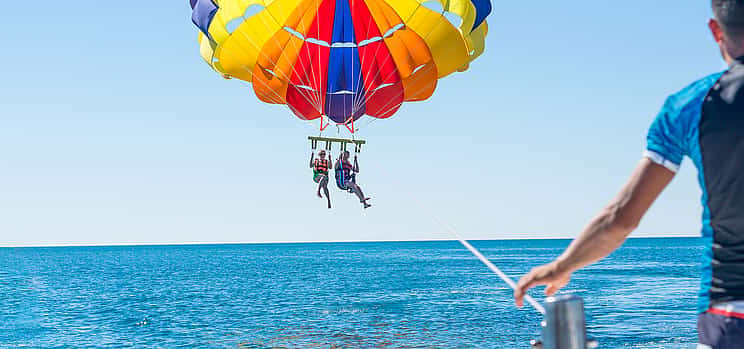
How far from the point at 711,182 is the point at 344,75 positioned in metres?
13.4

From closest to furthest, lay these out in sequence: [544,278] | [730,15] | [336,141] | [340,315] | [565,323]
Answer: [565,323] → [730,15] → [544,278] → [336,141] → [340,315]

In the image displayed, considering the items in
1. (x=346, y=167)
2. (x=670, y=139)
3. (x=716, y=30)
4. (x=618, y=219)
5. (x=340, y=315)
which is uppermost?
(x=346, y=167)

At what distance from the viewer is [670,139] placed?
73.3 inches

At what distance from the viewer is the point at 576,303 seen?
173cm

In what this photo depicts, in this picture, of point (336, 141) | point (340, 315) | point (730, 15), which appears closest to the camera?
point (730, 15)

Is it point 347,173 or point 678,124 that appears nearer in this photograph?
point 678,124

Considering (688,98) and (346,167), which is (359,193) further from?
(688,98)

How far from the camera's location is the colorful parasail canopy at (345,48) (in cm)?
1358

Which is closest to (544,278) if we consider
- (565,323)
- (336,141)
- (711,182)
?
(565,323)

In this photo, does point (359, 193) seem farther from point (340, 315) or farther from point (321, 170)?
point (340, 315)

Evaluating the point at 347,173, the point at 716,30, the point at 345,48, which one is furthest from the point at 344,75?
the point at 716,30

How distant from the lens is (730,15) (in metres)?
1.84

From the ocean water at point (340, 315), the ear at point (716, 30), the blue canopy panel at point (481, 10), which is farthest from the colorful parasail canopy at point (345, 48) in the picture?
the ocean water at point (340, 315)

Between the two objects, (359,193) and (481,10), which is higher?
(481,10)
